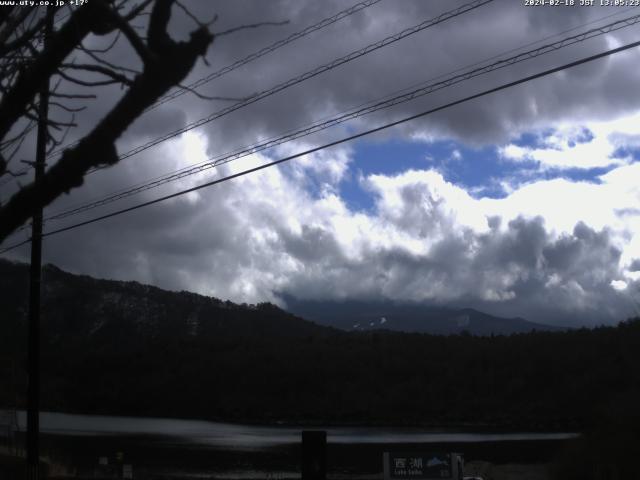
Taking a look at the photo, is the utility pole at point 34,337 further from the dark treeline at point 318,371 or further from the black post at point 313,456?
the dark treeline at point 318,371

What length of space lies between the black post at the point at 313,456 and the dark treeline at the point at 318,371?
7857 cm

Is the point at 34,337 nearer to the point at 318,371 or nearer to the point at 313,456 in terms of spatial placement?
the point at 313,456

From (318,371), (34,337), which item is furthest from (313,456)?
(318,371)

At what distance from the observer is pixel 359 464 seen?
4547 centimetres

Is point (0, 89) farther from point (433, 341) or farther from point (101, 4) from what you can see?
point (433, 341)

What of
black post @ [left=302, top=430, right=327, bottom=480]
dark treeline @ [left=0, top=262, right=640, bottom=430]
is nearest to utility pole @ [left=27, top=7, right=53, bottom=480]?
black post @ [left=302, top=430, right=327, bottom=480]

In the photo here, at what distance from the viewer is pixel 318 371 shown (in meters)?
129

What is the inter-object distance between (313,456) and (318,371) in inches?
4770

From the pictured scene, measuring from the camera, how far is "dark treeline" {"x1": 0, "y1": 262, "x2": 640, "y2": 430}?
331ft

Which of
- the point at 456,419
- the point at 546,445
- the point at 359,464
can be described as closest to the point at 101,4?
the point at 359,464

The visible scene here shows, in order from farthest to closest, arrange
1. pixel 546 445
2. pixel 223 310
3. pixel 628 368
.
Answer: pixel 223 310 < pixel 628 368 < pixel 546 445

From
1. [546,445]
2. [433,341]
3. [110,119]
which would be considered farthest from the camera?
[433,341]

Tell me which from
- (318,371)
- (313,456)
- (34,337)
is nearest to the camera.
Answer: (313,456)

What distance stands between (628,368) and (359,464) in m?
51.3
